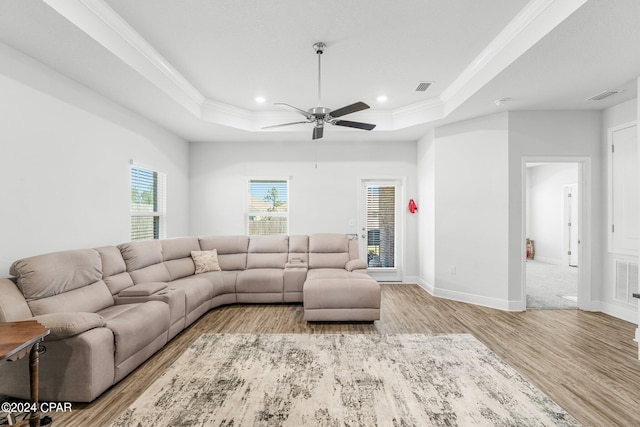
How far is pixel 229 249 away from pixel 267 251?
652mm

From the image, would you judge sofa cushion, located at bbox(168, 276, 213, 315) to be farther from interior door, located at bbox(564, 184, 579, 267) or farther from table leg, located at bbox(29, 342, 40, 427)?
interior door, located at bbox(564, 184, 579, 267)

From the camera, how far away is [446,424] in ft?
6.51

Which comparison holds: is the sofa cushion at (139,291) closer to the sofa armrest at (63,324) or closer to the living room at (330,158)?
the living room at (330,158)

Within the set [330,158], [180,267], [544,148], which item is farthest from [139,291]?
[544,148]

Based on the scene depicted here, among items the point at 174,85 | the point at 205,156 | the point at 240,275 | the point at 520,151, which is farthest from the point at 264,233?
the point at 520,151

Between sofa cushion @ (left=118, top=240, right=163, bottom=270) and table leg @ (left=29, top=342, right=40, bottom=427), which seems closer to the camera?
table leg @ (left=29, top=342, right=40, bottom=427)

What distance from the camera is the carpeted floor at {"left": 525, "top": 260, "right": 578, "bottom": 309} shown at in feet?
15.5

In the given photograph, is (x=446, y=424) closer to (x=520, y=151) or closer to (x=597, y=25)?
(x=597, y=25)

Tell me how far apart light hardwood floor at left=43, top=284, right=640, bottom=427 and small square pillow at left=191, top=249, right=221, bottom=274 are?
2.56 ft

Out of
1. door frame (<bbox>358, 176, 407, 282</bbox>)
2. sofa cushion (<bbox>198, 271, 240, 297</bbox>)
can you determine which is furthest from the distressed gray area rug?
door frame (<bbox>358, 176, 407, 282</bbox>)

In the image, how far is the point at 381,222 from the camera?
615 cm

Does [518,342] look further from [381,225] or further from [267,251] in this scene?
[267,251]

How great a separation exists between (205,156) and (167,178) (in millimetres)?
1036

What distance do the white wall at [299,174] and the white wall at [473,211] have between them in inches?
41.5
